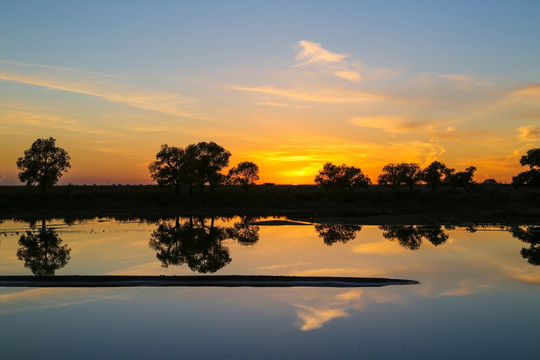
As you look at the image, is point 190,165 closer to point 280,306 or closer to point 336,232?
point 336,232

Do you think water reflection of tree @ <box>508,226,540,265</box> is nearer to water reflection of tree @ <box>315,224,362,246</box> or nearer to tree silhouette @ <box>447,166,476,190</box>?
water reflection of tree @ <box>315,224,362,246</box>

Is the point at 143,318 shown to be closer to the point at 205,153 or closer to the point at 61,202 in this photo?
the point at 61,202

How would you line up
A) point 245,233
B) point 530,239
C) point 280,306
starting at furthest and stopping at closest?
point 245,233
point 530,239
point 280,306

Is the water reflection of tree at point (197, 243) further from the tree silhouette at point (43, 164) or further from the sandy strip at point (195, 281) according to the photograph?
the tree silhouette at point (43, 164)

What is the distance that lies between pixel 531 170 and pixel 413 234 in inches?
2366

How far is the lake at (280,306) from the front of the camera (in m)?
12.6

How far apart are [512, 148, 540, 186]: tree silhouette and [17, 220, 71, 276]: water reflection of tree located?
3361 inches

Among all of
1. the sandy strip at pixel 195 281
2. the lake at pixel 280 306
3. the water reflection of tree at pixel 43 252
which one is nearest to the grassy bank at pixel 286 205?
the water reflection of tree at pixel 43 252

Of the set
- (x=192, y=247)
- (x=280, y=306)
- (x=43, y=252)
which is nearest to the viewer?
(x=280, y=306)

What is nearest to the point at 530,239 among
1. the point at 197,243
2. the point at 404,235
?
the point at 404,235

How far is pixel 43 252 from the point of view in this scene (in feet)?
96.4

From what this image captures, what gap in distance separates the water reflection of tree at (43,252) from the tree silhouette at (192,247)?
244 inches

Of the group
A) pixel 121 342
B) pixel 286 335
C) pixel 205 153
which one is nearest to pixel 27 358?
pixel 121 342

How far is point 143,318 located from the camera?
15281 mm
